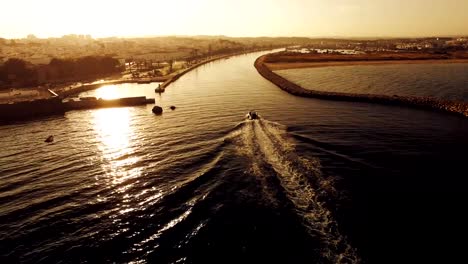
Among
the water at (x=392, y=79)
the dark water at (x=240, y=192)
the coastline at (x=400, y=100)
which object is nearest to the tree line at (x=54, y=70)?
the dark water at (x=240, y=192)

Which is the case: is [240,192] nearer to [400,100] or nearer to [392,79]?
[400,100]

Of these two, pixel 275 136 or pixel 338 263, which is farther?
pixel 275 136

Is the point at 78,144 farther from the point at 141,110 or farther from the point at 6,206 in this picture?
the point at 141,110

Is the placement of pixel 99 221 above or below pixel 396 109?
below

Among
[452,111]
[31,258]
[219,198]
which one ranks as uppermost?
[452,111]

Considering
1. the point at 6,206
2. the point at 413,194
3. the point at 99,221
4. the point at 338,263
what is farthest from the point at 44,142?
the point at 413,194

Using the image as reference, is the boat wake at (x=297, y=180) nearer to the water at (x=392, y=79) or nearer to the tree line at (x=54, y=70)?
the water at (x=392, y=79)
